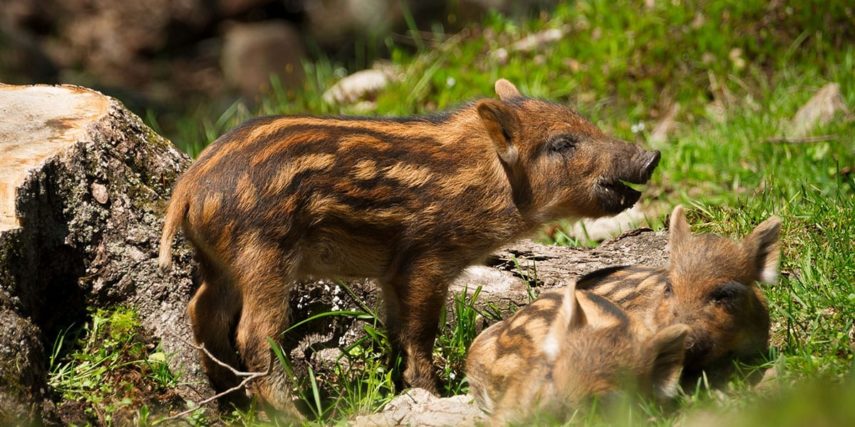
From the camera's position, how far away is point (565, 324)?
14.4 feet

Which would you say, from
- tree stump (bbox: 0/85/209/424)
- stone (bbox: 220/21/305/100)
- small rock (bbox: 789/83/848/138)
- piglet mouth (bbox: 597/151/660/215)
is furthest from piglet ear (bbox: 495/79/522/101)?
stone (bbox: 220/21/305/100)

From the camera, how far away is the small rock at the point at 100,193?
5.50 m

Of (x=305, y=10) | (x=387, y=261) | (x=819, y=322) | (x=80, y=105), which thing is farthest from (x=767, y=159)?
(x=305, y=10)

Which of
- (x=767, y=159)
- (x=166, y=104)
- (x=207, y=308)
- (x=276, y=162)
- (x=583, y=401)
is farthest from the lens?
(x=166, y=104)

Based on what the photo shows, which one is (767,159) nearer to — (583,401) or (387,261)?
(387,261)

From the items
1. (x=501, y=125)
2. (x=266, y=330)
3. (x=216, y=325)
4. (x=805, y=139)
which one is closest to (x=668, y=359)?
(x=501, y=125)

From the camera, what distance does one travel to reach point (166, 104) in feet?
46.4

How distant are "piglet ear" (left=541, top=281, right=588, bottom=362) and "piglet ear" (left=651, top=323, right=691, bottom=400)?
329mm

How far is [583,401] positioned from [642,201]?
439 cm

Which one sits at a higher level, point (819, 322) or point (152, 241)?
point (152, 241)

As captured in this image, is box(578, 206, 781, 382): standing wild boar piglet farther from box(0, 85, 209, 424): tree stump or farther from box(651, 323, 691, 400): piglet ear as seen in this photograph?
box(0, 85, 209, 424): tree stump

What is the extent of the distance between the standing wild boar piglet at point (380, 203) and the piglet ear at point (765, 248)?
109 centimetres

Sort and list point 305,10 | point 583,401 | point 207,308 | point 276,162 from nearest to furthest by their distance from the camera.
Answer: point 583,401 < point 276,162 < point 207,308 < point 305,10

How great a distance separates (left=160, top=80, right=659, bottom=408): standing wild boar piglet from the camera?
508cm
